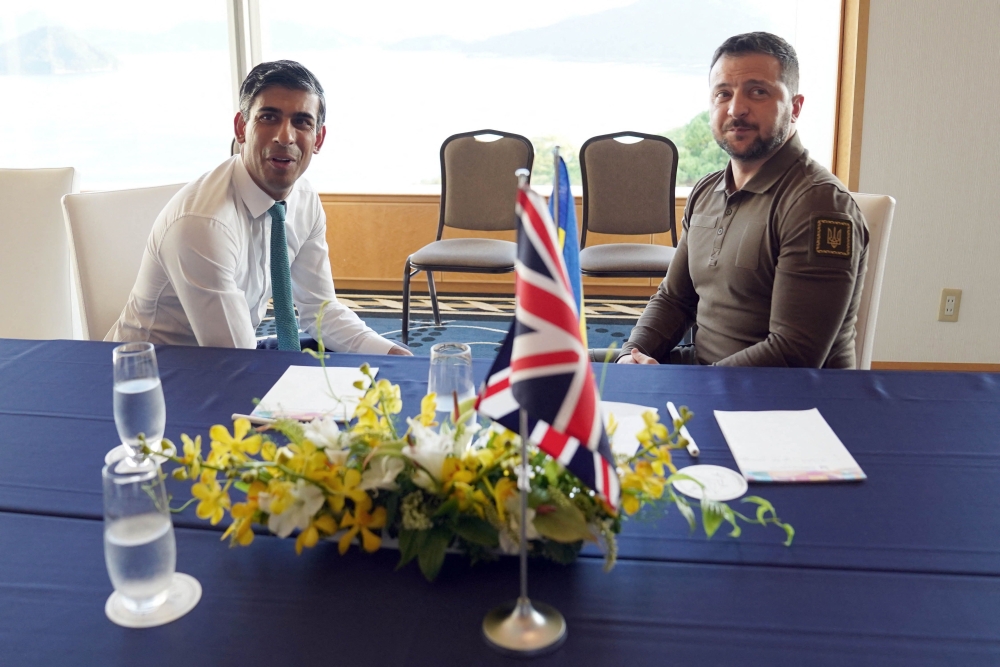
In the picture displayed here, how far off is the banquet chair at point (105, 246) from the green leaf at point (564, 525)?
172 cm

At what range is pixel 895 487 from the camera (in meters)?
1.23

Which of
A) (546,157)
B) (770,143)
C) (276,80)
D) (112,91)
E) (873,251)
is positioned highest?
(112,91)

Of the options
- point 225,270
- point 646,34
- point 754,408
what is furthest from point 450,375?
point 646,34

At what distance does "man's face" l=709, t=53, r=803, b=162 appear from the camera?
2.20 meters

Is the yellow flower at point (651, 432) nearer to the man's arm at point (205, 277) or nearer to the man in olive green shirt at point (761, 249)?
the man in olive green shirt at point (761, 249)

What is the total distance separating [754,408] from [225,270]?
4.06ft

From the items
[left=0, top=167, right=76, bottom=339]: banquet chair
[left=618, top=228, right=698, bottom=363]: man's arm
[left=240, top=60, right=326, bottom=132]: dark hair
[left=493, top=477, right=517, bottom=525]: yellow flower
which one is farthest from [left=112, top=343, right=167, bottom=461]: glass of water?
[left=618, top=228, right=698, bottom=363]: man's arm

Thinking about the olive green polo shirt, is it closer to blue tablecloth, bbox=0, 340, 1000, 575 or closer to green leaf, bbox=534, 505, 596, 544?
blue tablecloth, bbox=0, 340, 1000, 575

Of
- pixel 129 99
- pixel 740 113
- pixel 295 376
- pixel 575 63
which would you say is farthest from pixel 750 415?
pixel 129 99

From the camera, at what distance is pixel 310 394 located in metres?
1.57

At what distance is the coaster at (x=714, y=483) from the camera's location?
1194 mm

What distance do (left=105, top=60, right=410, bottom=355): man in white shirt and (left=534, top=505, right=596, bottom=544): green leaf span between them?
1186 mm

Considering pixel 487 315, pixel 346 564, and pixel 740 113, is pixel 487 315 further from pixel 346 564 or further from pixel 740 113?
pixel 346 564

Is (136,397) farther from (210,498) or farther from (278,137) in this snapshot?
(278,137)
